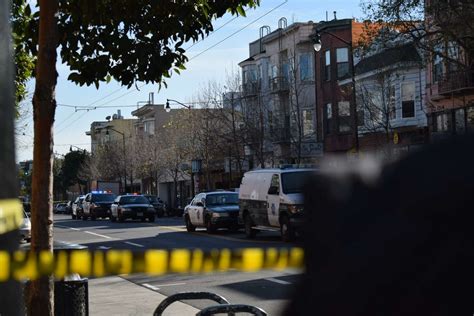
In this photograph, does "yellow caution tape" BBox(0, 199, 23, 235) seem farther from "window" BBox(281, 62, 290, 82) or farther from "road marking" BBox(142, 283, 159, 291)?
"window" BBox(281, 62, 290, 82)

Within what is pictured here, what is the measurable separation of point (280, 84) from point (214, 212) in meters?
21.5

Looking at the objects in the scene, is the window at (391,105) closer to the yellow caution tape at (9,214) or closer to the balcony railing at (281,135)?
the balcony railing at (281,135)

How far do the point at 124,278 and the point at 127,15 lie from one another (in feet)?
32.0

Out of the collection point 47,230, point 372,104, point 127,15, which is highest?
point 372,104

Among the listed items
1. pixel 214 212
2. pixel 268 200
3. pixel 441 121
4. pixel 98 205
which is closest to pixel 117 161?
pixel 98 205

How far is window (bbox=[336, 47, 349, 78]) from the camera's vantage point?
43.6m

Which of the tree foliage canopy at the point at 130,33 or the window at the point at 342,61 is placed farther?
the window at the point at 342,61

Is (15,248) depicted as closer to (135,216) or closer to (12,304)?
(12,304)

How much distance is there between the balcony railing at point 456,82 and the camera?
→ 3145cm

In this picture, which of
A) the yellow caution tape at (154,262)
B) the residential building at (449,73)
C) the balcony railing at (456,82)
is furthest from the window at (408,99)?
the yellow caution tape at (154,262)

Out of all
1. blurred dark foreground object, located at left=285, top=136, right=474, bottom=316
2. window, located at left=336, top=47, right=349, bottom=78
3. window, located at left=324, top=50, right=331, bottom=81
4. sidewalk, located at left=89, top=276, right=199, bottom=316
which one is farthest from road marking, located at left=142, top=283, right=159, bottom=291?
window, located at left=324, top=50, right=331, bottom=81

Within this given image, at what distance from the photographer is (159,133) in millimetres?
72500

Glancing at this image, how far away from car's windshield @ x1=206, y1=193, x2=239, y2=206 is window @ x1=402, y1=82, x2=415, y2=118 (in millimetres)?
13323

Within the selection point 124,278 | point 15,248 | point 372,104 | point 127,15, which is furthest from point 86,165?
point 15,248
